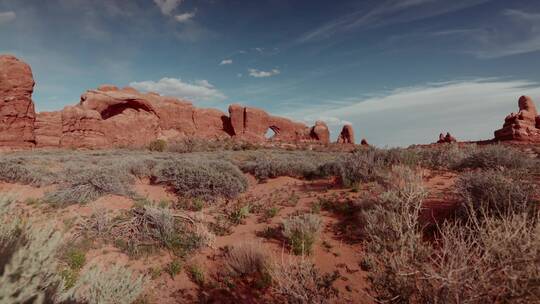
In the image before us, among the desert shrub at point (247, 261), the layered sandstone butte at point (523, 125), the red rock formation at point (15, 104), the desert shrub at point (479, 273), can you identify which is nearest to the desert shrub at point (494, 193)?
the desert shrub at point (479, 273)

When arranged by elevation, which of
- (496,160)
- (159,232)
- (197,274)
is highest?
(496,160)

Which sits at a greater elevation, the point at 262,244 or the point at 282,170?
the point at 282,170

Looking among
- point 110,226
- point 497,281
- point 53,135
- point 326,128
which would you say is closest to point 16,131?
point 53,135

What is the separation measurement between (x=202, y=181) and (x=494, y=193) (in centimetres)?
719

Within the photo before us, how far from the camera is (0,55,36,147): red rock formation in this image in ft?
82.5

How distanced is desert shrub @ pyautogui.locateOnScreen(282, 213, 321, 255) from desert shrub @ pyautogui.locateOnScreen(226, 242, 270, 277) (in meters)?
0.65

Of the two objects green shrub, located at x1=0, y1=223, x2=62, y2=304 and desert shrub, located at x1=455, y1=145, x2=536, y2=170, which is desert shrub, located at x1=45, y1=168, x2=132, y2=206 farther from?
desert shrub, located at x1=455, y1=145, x2=536, y2=170

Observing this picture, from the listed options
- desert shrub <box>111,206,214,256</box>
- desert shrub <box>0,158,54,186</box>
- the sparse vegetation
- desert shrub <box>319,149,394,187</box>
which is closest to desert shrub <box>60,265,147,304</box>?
the sparse vegetation

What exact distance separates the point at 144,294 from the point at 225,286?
1.24m

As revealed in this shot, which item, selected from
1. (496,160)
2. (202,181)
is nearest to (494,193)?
(496,160)

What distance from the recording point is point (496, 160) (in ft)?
24.9

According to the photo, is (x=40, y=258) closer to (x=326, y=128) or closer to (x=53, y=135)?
(x=53, y=135)

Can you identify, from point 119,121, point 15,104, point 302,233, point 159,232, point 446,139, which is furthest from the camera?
point 446,139

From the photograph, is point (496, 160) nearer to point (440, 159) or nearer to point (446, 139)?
point (440, 159)
